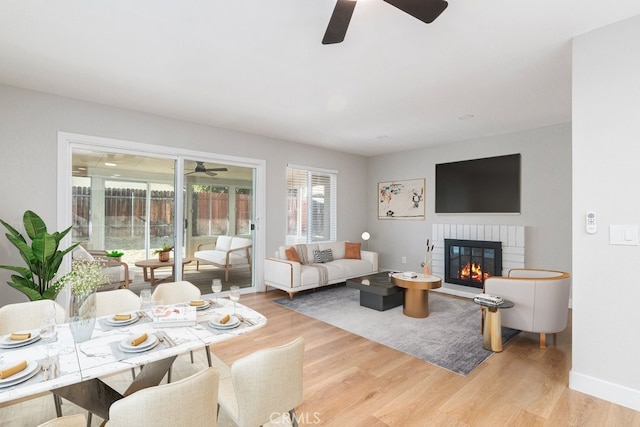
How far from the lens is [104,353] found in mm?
1512

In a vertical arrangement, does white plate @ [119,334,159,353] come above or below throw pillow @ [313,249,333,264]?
above

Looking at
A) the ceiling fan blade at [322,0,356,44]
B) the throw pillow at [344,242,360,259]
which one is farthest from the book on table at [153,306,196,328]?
the throw pillow at [344,242,360,259]

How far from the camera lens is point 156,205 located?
4441 mm

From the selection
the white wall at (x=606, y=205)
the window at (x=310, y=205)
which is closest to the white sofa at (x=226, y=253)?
the window at (x=310, y=205)

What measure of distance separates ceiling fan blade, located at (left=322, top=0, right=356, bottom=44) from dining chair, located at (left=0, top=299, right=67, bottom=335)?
2.59 metres

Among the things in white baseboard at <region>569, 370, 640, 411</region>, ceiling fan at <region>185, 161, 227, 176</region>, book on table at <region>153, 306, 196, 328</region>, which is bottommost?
white baseboard at <region>569, 370, 640, 411</region>

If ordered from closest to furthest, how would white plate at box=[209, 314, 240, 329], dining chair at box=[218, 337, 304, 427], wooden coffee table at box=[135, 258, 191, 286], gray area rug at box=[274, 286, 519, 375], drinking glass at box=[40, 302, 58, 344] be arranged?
1. dining chair at box=[218, 337, 304, 427]
2. drinking glass at box=[40, 302, 58, 344]
3. white plate at box=[209, 314, 240, 329]
4. gray area rug at box=[274, 286, 519, 375]
5. wooden coffee table at box=[135, 258, 191, 286]

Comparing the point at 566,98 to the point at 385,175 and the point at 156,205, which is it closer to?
the point at 385,175

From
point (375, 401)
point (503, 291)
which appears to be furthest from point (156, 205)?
point (503, 291)

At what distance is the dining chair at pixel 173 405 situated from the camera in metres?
1.06

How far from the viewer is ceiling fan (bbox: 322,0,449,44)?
166 cm

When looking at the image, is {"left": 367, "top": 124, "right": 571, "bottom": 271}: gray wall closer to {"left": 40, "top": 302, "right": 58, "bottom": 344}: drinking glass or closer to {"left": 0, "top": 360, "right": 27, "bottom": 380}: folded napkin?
{"left": 40, "top": 302, "right": 58, "bottom": 344}: drinking glass

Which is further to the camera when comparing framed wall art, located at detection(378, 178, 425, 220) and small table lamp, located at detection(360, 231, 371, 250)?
small table lamp, located at detection(360, 231, 371, 250)

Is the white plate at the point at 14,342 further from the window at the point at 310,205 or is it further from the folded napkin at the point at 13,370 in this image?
the window at the point at 310,205
